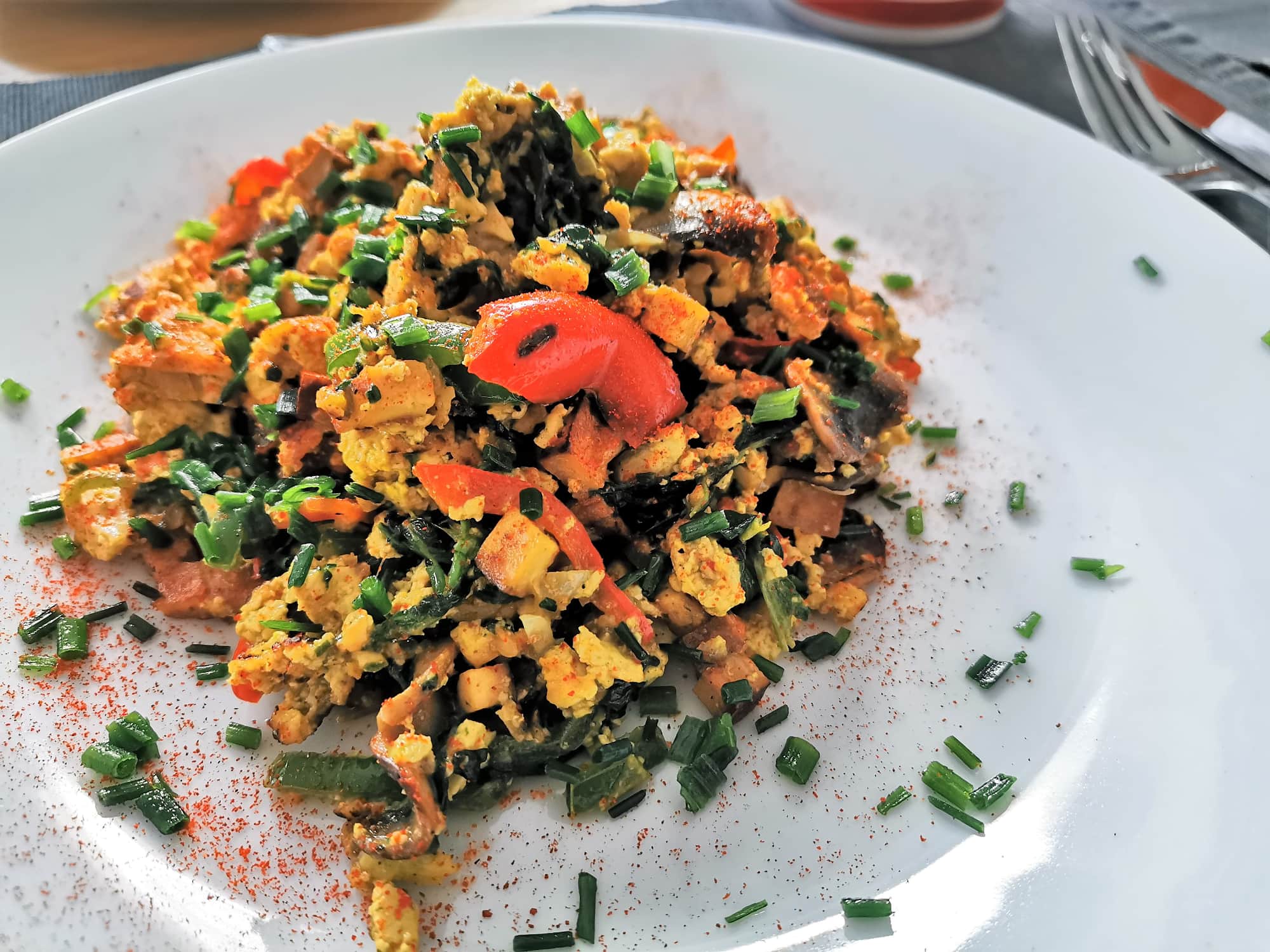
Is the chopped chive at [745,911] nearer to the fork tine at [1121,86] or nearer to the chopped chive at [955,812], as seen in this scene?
the chopped chive at [955,812]

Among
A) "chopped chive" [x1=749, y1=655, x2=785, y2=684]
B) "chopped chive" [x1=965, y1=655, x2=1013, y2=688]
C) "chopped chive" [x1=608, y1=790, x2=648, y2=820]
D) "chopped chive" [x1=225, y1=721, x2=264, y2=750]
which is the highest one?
"chopped chive" [x1=965, y1=655, x2=1013, y2=688]

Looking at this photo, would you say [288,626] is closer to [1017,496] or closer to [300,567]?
[300,567]

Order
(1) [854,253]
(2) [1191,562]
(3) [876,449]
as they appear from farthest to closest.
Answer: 1. (1) [854,253]
2. (3) [876,449]
3. (2) [1191,562]

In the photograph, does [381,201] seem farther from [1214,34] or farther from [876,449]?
[1214,34]

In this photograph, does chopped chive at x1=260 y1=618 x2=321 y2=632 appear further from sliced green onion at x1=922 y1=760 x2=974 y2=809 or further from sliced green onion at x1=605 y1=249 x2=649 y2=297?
sliced green onion at x1=922 y1=760 x2=974 y2=809

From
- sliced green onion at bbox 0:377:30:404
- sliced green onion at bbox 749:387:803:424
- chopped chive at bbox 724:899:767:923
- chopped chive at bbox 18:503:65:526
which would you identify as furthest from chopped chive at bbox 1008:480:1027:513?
sliced green onion at bbox 0:377:30:404

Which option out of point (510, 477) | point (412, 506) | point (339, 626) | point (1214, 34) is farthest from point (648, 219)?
point (1214, 34)
